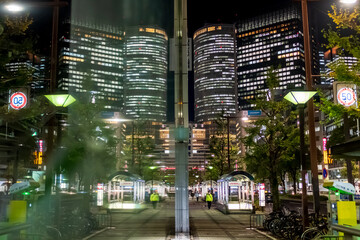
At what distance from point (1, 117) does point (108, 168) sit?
34151 mm

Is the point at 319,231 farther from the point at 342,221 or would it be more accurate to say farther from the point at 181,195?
the point at 181,195

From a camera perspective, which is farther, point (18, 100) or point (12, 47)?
point (12, 47)

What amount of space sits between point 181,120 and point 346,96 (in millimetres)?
6102

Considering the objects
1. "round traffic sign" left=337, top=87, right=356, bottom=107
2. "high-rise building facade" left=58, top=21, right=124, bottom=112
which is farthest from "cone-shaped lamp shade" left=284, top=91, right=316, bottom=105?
"high-rise building facade" left=58, top=21, right=124, bottom=112

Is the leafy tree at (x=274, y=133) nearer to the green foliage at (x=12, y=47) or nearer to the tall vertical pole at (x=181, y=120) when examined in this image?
the tall vertical pole at (x=181, y=120)

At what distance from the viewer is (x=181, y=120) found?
15438mm

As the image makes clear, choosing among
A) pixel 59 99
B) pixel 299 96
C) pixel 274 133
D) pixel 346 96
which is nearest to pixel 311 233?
pixel 299 96

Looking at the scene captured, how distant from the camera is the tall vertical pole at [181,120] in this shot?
14.9 meters

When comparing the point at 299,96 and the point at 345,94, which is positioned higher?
the point at 345,94

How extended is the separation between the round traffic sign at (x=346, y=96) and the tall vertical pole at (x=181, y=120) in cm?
566

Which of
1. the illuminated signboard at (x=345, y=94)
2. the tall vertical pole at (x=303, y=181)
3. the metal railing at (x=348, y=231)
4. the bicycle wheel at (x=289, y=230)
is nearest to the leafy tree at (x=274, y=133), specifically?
the bicycle wheel at (x=289, y=230)

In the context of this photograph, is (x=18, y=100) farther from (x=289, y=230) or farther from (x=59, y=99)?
(x=289, y=230)

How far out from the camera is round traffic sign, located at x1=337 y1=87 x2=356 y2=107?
14.8 m

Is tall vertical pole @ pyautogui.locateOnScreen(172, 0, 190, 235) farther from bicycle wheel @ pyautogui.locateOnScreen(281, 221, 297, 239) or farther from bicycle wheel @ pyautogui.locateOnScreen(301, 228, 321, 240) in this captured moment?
bicycle wheel @ pyautogui.locateOnScreen(301, 228, 321, 240)
